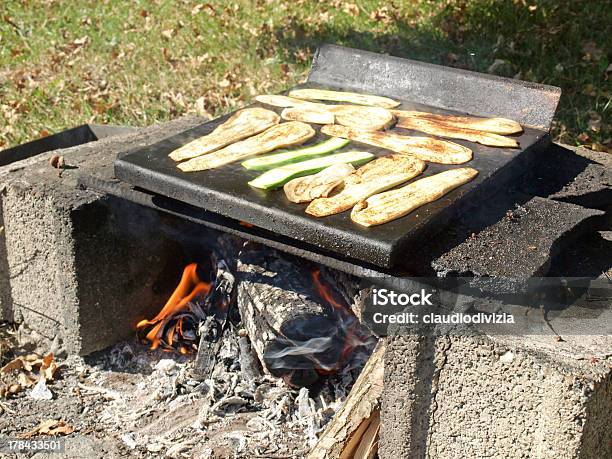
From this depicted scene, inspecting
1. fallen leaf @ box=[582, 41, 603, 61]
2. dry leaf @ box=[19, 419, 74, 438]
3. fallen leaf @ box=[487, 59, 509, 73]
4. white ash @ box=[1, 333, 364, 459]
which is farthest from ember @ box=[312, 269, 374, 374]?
fallen leaf @ box=[582, 41, 603, 61]

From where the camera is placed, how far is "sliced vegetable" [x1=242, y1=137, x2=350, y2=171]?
388 centimetres

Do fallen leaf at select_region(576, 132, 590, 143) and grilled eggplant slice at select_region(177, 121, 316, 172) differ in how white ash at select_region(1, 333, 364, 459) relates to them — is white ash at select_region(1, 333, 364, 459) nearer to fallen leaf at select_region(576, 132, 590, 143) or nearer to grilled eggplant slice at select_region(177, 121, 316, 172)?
grilled eggplant slice at select_region(177, 121, 316, 172)

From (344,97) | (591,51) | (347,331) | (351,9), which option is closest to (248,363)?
(347,331)

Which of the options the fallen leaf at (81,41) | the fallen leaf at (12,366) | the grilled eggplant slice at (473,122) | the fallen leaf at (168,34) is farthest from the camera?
the fallen leaf at (81,41)

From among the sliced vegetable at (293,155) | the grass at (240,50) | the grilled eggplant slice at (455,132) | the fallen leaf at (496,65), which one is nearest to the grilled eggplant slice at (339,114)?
the grilled eggplant slice at (455,132)

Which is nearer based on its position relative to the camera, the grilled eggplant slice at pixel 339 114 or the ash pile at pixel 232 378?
the ash pile at pixel 232 378

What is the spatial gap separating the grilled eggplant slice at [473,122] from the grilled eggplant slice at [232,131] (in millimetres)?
769

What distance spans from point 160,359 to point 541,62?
514 centimetres

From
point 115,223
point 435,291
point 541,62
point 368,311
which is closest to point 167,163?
point 115,223

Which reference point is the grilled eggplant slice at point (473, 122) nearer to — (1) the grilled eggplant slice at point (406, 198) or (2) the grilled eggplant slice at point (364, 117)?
(2) the grilled eggplant slice at point (364, 117)

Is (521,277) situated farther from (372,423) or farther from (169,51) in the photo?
(169,51)

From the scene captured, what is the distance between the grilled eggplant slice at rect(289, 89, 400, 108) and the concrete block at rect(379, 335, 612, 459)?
193 cm

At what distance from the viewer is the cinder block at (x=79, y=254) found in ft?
14.6

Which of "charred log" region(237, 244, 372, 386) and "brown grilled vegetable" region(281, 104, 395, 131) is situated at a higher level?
"brown grilled vegetable" region(281, 104, 395, 131)
